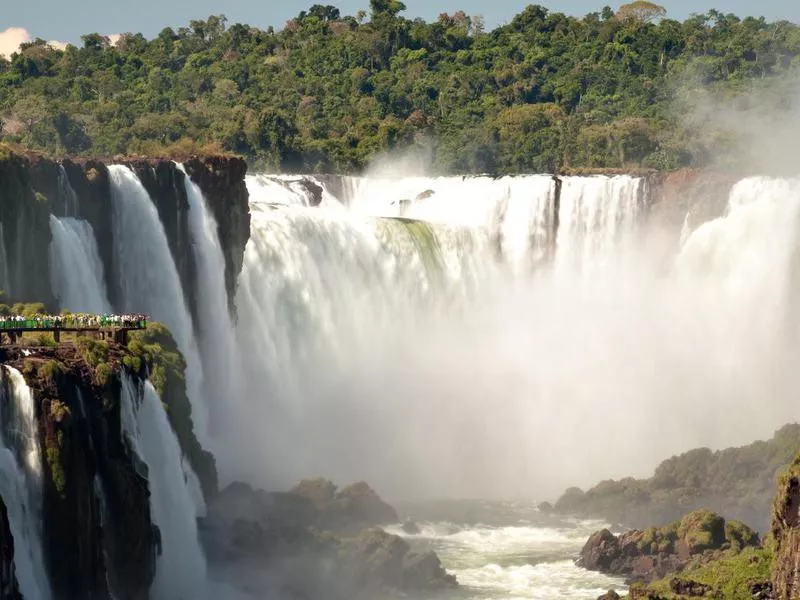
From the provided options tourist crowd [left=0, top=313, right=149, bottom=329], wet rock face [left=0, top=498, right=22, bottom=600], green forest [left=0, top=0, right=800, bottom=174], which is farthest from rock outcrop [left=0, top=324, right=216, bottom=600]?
green forest [left=0, top=0, right=800, bottom=174]

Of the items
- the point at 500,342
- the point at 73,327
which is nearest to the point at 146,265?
the point at 73,327

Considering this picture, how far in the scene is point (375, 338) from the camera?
92812 mm

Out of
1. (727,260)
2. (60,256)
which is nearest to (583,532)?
(60,256)

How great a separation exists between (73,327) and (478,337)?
40.9 m

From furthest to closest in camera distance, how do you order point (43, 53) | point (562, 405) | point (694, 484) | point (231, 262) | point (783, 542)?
point (43, 53) → point (562, 405) → point (231, 262) → point (694, 484) → point (783, 542)

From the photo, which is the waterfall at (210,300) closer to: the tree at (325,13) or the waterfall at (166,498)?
the waterfall at (166,498)

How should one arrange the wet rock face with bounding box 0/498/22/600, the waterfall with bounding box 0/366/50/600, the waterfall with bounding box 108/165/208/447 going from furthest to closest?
the waterfall with bounding box 108/165/208/447 → the waterfall with bounding box 0/366/50/600 → the wet rock face with bounding box 0/498/22/600

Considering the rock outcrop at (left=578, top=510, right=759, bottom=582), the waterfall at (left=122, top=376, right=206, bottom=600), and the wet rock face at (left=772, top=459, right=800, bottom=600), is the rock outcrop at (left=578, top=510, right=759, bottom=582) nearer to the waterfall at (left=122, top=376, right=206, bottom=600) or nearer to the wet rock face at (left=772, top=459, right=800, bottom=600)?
the wet rock face at (left=772, top=459, right=800, bottom=600)

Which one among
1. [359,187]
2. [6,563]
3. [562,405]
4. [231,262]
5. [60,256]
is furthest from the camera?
[359,187]

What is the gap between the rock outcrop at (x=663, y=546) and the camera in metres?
64.1

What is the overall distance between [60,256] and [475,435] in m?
23.5

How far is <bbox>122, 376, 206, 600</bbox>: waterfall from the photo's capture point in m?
55.7

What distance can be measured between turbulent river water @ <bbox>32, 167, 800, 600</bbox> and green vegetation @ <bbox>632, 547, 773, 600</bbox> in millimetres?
6566

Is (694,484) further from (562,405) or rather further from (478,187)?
(478,187)
